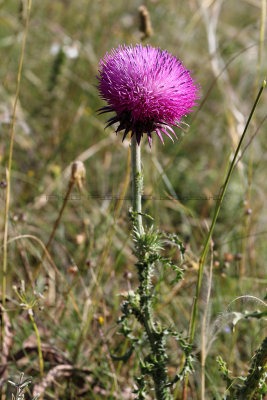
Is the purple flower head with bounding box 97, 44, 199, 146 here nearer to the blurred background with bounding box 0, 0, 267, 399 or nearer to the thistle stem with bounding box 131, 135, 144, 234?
the thistle stem with bounding box 131, 135, 144, 234

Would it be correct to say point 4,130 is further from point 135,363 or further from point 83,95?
point 135,363

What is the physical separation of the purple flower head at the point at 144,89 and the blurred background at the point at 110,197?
48cm

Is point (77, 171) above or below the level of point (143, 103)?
below

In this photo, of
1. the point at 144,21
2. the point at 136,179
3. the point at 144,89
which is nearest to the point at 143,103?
the point at 144,89

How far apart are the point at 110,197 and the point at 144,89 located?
4.43 ft

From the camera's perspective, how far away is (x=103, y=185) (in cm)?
289

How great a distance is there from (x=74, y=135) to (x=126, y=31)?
154 cm

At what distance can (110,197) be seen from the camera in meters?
2.55

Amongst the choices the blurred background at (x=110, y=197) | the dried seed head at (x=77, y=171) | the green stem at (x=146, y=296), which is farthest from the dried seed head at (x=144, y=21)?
the green stem at (x=146, y=296)

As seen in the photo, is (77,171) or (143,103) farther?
(77,171)

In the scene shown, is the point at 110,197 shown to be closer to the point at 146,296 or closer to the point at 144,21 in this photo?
the point at 144,21

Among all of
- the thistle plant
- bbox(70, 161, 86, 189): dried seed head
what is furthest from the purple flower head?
bbox(70, 161, 86, 189): dried seed head

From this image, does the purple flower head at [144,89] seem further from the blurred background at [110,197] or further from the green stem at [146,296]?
the blurred background at [110,197]

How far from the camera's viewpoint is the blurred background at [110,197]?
6.23ft
